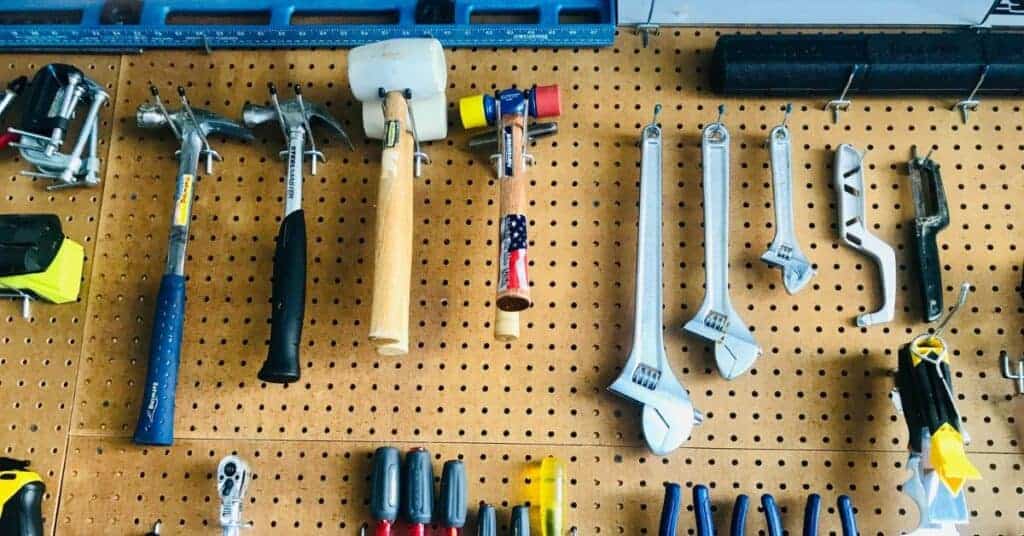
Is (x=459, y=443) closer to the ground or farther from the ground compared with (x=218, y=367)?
closer to the ground

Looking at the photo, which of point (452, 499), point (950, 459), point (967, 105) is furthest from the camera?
point (967, 105)

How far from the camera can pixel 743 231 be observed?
1.82 metres

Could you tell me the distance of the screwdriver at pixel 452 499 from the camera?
1612 mm

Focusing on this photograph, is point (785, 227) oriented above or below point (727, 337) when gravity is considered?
above

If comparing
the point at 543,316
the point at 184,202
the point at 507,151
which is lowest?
the point at 543,316

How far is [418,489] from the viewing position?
1622 millimetres

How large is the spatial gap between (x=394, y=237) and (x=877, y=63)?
41.4 inches

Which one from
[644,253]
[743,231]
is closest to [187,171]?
[644,253]

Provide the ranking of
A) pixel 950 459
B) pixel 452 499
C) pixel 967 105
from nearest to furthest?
pixel 950 459 → pixel 452 499 → pixel 967 105

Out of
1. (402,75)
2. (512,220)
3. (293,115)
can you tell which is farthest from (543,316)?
(293,115)

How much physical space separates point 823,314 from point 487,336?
2.22 ft

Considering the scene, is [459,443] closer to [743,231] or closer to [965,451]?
[743,231]

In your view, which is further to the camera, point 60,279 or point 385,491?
point 60,279

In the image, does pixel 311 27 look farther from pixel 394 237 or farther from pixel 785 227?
pixel 785 227
